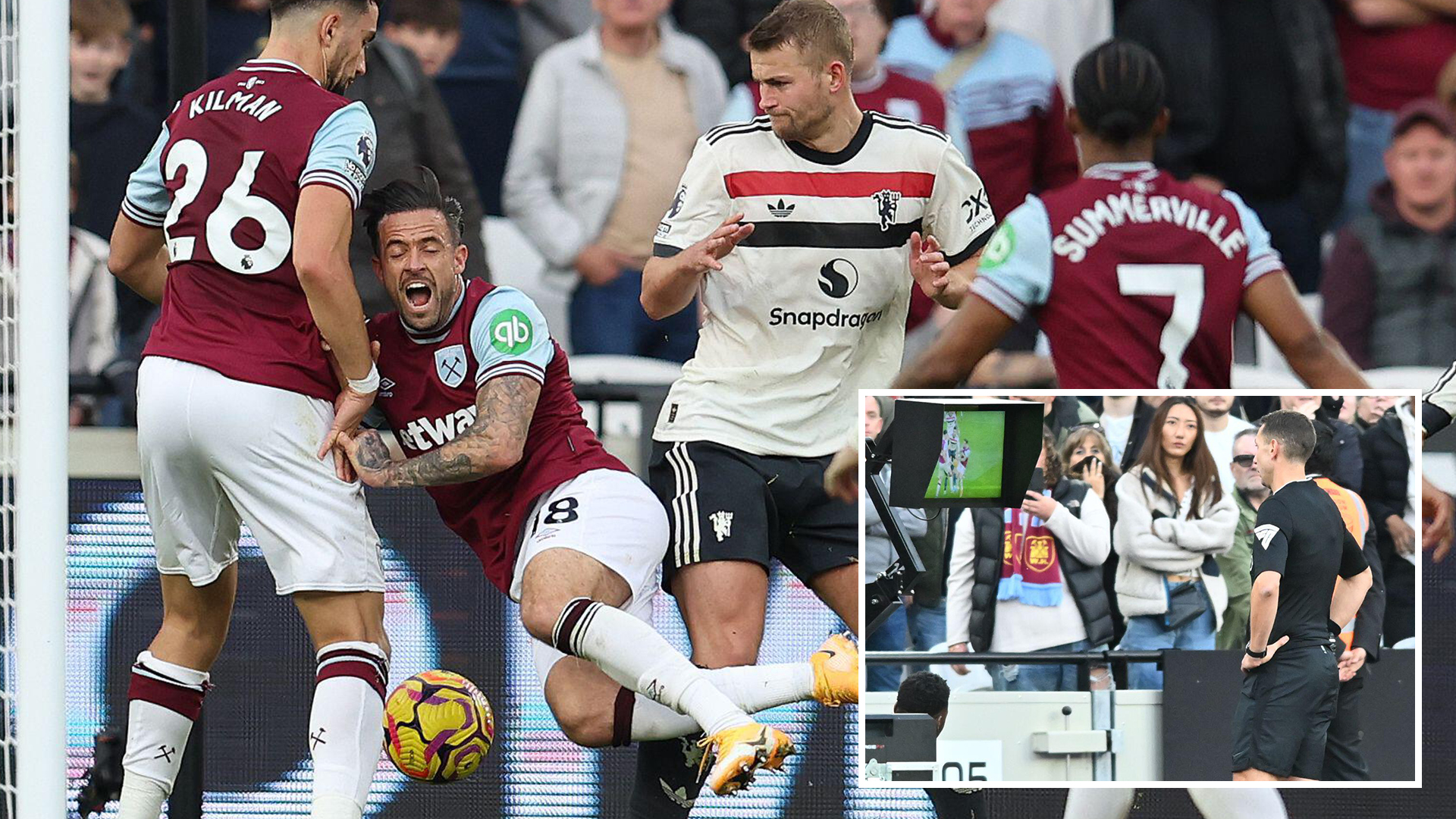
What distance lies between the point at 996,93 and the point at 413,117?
6.23 feet

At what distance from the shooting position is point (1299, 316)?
4.36m

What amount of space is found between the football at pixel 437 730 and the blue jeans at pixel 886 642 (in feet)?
3.74

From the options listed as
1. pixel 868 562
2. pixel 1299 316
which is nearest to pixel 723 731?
pixel 868 562

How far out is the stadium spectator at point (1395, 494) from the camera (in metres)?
3.97

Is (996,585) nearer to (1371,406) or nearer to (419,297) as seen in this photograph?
(1371,406)

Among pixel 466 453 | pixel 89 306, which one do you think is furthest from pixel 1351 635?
pixel 89 306

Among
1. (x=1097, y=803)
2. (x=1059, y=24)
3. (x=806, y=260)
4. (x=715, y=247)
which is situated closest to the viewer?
(x=715, y=247)

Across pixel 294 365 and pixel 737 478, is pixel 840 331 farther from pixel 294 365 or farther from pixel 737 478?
pixel 294 365

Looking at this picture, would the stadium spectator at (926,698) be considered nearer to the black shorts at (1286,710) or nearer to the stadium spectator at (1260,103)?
the black shorts at (1286,710)

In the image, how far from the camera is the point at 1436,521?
458 centimetres

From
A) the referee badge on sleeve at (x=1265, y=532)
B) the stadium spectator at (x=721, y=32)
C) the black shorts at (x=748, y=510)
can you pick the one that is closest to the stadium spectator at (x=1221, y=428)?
the referee badge on sleeve at (x=1265, y=532)

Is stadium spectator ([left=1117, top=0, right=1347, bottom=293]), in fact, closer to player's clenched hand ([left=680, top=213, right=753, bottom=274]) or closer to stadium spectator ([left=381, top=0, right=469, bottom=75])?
stadium spectator ([left=381, top=0, right=469, bottom=75])

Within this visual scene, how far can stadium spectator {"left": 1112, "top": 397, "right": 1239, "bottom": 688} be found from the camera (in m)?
3.91

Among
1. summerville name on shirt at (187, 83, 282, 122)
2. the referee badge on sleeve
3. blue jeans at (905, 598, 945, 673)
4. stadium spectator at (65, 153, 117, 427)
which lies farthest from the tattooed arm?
stadium spectator at (65, 153, 117, 427)
